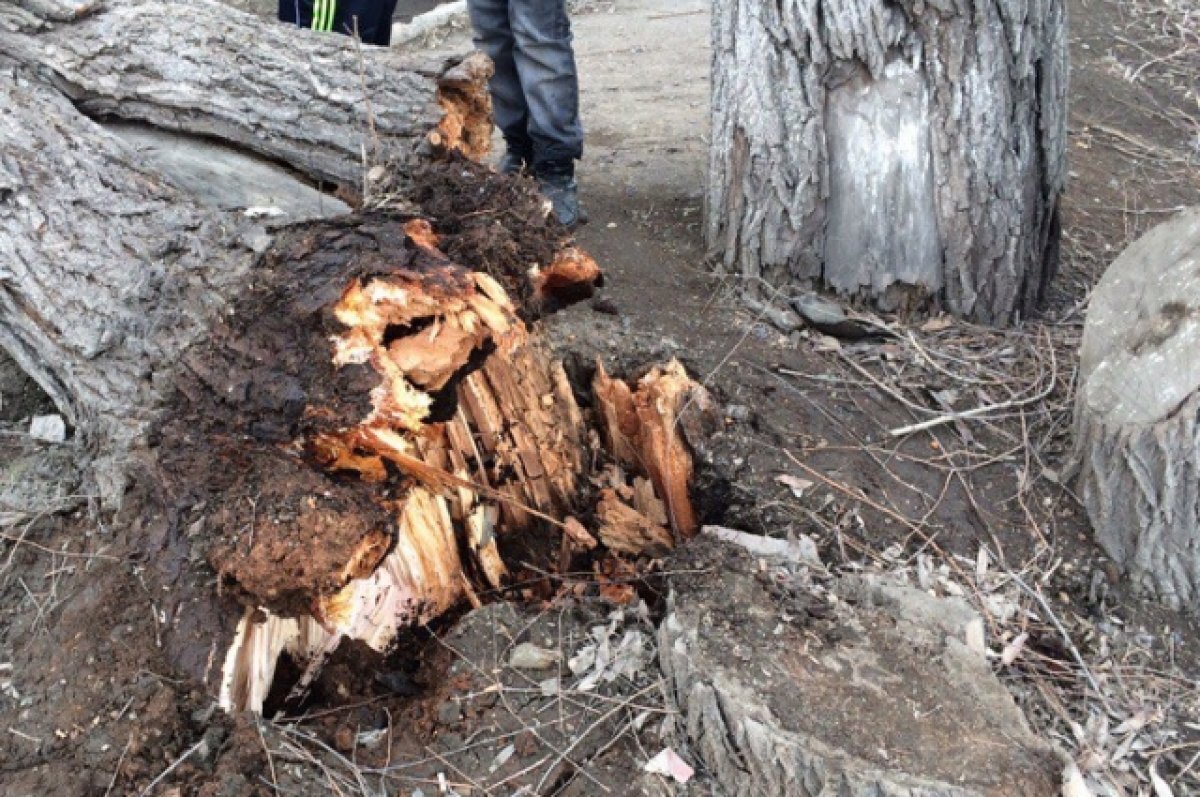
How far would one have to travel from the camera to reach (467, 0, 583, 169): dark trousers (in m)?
3.89

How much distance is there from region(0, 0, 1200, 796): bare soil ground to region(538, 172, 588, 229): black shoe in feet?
0.37

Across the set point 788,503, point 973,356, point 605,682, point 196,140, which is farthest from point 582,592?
point 196,140

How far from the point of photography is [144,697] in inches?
85.5

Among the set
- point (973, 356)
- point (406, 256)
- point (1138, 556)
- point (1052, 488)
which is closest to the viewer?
point (406, 256)

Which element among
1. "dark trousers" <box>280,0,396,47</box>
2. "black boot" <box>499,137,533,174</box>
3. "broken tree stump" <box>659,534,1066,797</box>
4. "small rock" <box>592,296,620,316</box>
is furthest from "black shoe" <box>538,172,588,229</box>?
"broken tree stump" <box>659,534,1066,797</box>

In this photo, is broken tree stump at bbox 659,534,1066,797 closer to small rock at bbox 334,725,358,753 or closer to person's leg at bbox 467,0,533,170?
small rock at bbox 334,725,358,753

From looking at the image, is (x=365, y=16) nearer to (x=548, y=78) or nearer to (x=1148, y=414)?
(x=548, y=78)

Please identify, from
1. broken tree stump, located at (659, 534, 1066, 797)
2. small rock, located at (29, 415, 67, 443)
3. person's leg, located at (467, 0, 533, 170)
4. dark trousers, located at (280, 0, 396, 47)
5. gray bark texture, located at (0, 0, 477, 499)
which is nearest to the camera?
broken tree stump, located at (659, 534, 1066, 797)

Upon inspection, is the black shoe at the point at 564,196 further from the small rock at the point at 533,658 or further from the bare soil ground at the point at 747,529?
the small rock at the point at 533,658

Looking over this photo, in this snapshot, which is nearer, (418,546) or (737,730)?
(737,730)

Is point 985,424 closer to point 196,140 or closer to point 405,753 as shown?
point 405,753

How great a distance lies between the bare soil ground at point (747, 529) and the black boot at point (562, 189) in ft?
0.39

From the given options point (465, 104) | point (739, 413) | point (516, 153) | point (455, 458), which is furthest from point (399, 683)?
point (516, 153)

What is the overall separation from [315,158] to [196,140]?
0.37m
